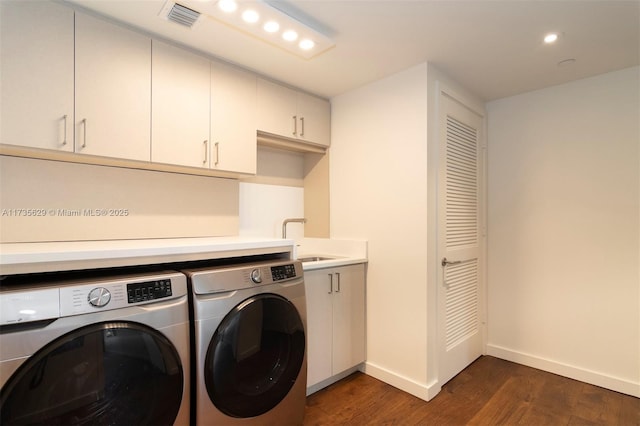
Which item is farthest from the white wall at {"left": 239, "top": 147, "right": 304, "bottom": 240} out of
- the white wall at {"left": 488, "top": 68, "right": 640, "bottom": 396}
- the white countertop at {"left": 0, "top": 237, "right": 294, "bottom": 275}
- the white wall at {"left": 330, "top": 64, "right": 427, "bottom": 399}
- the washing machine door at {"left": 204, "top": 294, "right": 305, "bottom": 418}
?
the white wall at {"left": 488, "top": 68, "right": 640, "bottom": 396}

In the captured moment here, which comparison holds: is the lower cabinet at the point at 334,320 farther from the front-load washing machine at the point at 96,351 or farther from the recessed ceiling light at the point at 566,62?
the recessed ceiling light at the point at 566,62

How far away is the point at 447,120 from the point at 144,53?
1956 mm

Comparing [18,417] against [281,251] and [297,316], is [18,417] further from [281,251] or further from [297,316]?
[281,251]

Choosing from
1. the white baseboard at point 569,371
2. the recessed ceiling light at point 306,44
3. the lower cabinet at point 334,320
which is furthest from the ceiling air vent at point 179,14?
the white baseboard at point 569,371

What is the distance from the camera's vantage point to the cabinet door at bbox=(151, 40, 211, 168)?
1.76 metres

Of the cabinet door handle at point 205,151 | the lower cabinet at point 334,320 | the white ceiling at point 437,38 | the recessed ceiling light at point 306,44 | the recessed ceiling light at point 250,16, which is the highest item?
the white ceiling at point 437,38

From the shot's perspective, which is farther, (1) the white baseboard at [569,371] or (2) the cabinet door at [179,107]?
(1) the white baseboard at [569,371]

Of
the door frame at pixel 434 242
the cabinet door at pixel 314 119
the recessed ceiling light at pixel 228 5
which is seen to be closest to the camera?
the recessed ceiling light at pixel 228 5

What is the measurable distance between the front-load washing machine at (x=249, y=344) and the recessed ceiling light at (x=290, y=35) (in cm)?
A: 121

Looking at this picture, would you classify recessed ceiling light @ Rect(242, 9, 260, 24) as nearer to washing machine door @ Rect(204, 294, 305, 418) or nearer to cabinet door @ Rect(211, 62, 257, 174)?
cabinet door @ Rect(211, 62, 257, 174)

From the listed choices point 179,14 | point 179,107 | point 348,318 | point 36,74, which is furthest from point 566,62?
point 36,74

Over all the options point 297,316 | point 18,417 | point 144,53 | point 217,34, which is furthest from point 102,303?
point 217,34

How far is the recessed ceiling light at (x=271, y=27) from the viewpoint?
5.26 ft

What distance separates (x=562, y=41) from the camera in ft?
5.95
